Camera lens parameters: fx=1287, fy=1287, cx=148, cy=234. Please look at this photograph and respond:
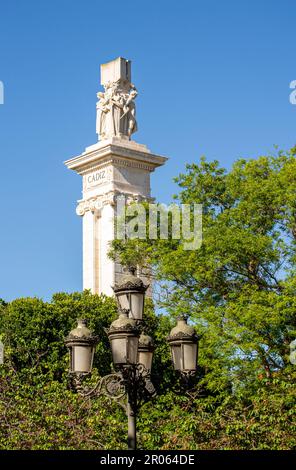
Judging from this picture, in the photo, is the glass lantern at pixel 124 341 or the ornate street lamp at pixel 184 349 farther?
the ornate street lamp at pixel 184 349

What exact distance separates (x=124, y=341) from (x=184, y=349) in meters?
1.42

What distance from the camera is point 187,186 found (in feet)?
130

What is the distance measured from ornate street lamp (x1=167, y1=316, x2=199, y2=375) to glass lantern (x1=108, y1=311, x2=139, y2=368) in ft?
3.78

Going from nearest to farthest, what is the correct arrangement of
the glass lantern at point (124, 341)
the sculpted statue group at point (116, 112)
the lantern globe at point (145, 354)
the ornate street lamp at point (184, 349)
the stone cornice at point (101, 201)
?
the glass lantern at point (124, 341), the ornate street lamp at point (184, 349), the lantern globe at point (145, 354), the stone cornice at point (101, 201), the sculpted statue group at point (116, 112)

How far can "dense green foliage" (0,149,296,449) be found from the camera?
2736 cm

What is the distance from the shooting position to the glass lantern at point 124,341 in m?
17.5

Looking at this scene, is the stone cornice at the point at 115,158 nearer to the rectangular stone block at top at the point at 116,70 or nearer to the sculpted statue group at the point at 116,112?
the sculpted statue group at the point at 116,112

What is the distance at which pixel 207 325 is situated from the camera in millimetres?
35406

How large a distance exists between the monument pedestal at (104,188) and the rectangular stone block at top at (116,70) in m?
2.86

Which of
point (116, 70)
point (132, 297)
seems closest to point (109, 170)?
point (116, 70)

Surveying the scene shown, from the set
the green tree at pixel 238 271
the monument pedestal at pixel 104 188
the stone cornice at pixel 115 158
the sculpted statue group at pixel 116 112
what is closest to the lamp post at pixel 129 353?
the green tree at pixel 238 271

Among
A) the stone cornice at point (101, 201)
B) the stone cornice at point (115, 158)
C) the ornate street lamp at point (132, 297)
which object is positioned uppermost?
the stone cornice at point (115, 158)

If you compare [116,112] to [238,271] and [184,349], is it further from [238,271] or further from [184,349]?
[184,349]
